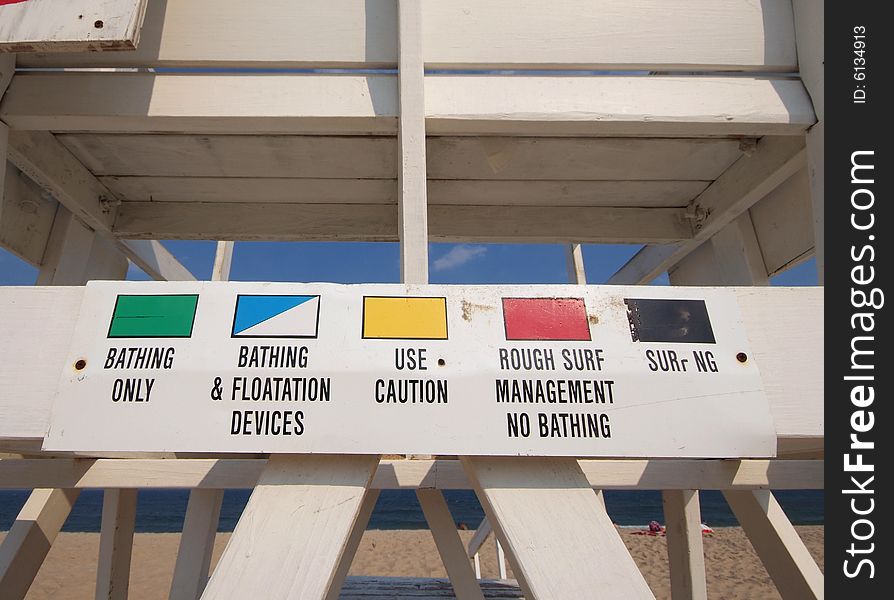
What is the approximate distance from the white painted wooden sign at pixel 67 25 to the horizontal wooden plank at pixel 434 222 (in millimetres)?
2301

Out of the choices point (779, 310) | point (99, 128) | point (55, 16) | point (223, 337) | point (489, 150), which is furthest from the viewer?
point (489, 150)

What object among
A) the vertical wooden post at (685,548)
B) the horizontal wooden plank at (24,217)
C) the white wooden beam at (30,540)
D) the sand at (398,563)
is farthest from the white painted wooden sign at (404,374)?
the sand at (398,563)

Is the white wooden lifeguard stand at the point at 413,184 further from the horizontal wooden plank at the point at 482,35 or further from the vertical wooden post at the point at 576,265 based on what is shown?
the vertical wooden post at the point at 576,265

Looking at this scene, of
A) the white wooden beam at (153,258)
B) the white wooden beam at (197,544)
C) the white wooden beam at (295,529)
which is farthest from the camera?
the white wooden beam at (153,258)

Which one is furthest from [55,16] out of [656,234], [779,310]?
[656,234]

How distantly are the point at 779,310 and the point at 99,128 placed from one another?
3.36 m

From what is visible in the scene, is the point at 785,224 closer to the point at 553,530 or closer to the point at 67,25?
the point at 553,530

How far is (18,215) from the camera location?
3.52 metres

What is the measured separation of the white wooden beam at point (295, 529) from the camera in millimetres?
875

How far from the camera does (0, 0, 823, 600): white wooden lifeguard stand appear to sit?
107 centimetres

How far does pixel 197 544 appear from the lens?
3145mm

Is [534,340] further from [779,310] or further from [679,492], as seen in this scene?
[679,492]

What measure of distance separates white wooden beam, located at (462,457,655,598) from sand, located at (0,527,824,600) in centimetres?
1255

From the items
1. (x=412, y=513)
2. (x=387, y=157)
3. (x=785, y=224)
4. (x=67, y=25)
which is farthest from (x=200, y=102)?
(x=412, y=513)
